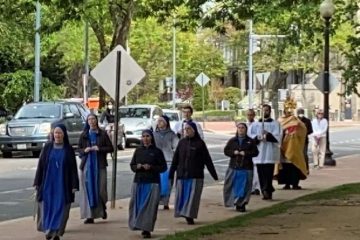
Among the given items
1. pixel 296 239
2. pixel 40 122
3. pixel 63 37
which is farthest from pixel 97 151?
Answer: pixel 63 37

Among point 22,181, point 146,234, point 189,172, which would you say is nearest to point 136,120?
point 22,181

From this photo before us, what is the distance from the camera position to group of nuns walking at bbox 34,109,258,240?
437 inches

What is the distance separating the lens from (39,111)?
29.7 m

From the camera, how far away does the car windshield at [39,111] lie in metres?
29.3

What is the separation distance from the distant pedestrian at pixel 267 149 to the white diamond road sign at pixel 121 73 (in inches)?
104

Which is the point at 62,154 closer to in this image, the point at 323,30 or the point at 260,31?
the point at 323,30

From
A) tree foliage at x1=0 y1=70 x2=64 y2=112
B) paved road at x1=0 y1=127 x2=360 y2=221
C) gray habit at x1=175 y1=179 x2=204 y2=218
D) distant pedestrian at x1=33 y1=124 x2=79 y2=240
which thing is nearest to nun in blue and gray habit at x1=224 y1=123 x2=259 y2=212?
gray habit at x1=175 y1=179 x2=204 y2=218

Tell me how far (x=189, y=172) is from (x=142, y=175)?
146 centimetres

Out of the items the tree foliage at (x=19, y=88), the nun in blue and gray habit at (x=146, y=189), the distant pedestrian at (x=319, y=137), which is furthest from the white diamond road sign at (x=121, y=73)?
the tree foliage at (x=19, y=88)

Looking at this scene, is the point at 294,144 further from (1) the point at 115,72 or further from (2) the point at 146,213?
(2) the point at 146,213

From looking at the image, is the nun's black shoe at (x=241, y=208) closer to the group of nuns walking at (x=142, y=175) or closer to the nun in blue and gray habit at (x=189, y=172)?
the group of nuns walking at (x=142, y=175)

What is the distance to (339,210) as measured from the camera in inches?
559

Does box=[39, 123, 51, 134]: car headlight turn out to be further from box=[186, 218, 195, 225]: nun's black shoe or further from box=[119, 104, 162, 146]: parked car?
box=[186, 218, 195, 225]: nun's black shoe

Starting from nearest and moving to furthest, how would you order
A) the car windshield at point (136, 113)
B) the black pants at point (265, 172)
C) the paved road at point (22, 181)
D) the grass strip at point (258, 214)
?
the grass strip at point (258, 214) → the paved road at point (22, 181) → the black pants at point (265, 172) → the car windshield at point (136, 113)
